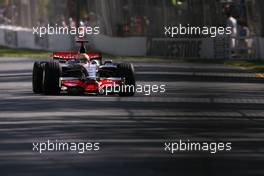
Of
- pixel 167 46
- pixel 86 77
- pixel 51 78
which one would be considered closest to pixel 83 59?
pixel 86 77

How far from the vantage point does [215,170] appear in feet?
40.1

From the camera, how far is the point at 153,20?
5091 centimetres

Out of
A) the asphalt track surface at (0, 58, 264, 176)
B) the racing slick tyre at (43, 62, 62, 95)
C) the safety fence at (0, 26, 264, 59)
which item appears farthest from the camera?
the safety fence at (0, 26, 264, 59)

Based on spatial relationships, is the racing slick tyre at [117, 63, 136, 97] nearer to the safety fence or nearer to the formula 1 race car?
the formula 1 race car

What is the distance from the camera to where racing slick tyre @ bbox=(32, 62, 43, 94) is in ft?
77.6

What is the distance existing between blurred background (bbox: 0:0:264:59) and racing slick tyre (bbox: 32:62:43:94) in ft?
61.5

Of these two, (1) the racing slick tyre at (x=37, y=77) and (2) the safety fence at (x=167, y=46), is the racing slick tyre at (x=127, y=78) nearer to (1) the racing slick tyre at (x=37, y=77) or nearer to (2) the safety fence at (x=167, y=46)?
(1) the racing slick tyre at (x=37, y=77)

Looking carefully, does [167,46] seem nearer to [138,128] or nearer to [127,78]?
[127,78]

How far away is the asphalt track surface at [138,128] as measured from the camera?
1252 centimetres

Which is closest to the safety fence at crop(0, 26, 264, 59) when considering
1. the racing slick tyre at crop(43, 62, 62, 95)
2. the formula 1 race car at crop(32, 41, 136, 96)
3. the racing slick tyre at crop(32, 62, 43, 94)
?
the racing slick tyre at crop(32, 62, 43, 94)

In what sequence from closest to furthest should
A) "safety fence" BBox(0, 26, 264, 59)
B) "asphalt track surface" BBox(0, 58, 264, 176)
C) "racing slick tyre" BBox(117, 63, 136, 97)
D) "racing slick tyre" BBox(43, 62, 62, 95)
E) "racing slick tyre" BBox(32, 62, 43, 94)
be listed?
"asphalt track surface" BBox(0, 58, 264, 176) → "racing slick tyre" BBox(43, 62, 62, 95) → "racing slick tyre" BBox(117, 63, 136, 97) → "racing slick tyre" BBox(32, 62, 43, 94) → "safety fence" BBox(0, 26, 264, 59)

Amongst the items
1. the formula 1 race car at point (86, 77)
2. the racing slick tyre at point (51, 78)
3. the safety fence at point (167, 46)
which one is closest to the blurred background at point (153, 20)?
the safety fence at point (167, 46)

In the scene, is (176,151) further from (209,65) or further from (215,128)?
(209,65)

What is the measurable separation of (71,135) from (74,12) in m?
43.7
